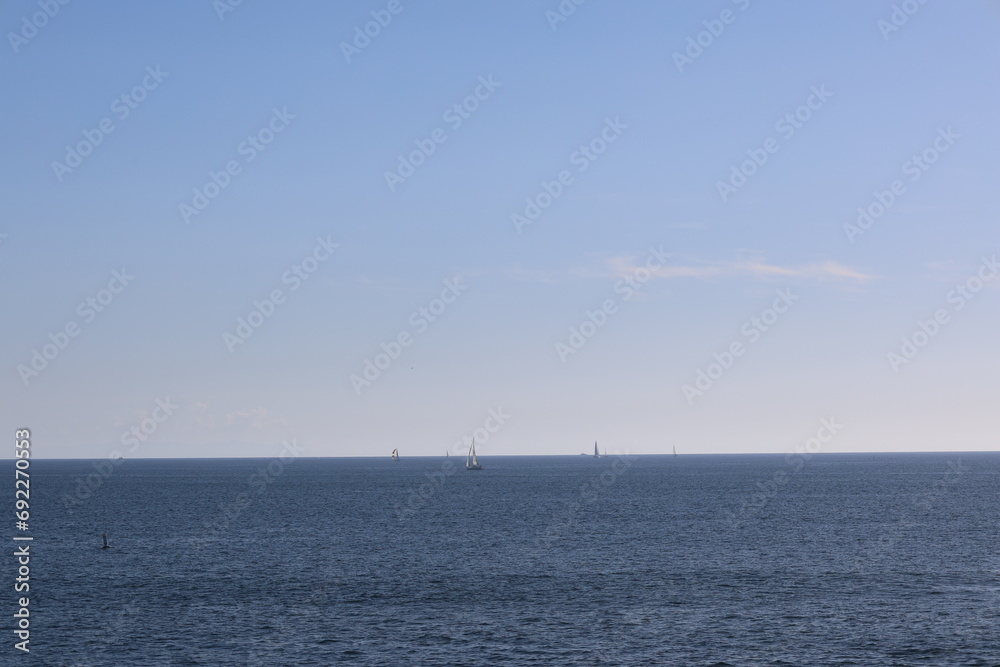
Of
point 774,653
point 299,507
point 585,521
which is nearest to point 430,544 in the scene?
point 585,521

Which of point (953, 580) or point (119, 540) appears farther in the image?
point (119, 540)

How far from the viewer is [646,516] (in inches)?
6038

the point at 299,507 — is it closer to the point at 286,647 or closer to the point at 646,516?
the point at 646,516

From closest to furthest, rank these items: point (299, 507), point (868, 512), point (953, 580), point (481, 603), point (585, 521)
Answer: point (481, 603) → point (953, 580) → point (585, 521) → point (868, 512) → point (299, 507)

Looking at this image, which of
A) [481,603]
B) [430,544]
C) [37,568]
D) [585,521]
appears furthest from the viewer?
[585,521]

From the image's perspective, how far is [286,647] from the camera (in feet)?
212

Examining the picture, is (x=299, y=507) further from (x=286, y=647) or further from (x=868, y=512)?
(x=286, y=647)

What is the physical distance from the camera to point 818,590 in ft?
271

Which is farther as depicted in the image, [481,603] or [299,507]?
[299,507]

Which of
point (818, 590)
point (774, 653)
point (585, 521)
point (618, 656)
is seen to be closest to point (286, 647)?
point (618, 656)

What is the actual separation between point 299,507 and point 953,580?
126429 millimetres

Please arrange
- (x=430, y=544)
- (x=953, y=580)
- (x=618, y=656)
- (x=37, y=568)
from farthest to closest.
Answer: (x=430, y=544)
(x=37, y=568)
(x=953, y=580)
(x=618, y=656)

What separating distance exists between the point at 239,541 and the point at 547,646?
66610mm

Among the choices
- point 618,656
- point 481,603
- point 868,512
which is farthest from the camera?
point 868,512
